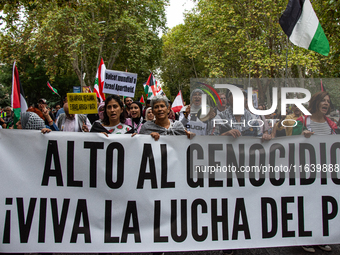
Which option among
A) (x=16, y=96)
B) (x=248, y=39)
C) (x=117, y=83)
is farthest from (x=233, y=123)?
(x=248, y=39)

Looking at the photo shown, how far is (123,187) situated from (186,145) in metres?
0.78

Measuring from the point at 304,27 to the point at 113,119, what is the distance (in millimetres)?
3115

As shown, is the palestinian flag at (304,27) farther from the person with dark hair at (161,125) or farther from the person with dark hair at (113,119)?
the person with dark hair at (113,119)

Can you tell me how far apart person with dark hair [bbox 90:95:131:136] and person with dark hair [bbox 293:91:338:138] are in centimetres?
196

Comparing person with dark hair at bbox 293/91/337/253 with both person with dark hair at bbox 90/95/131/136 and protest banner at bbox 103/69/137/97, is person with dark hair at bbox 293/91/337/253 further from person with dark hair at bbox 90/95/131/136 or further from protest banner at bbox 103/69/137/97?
protest banner at bbox 103/69/137/97

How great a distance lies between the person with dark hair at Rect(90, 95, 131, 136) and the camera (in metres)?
3.91

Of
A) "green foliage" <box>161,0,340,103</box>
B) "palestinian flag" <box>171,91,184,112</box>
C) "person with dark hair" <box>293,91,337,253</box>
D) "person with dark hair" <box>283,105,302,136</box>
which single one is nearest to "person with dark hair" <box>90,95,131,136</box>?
"person with dark hair" <box>283,105,302,136</box>

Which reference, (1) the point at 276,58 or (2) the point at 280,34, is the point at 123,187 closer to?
(1) the point at 276,58

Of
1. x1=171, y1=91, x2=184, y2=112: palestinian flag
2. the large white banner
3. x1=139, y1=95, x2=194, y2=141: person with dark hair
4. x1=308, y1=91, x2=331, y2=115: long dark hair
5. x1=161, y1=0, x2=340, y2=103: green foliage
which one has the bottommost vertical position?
the large white banner

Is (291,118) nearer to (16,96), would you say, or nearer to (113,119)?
(113,119)

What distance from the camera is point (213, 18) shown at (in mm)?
19016

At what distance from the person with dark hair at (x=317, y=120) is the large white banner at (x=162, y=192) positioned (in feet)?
0.30

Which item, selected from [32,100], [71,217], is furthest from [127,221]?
[32,100]

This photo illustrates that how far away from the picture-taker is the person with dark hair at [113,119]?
12.8 feet
